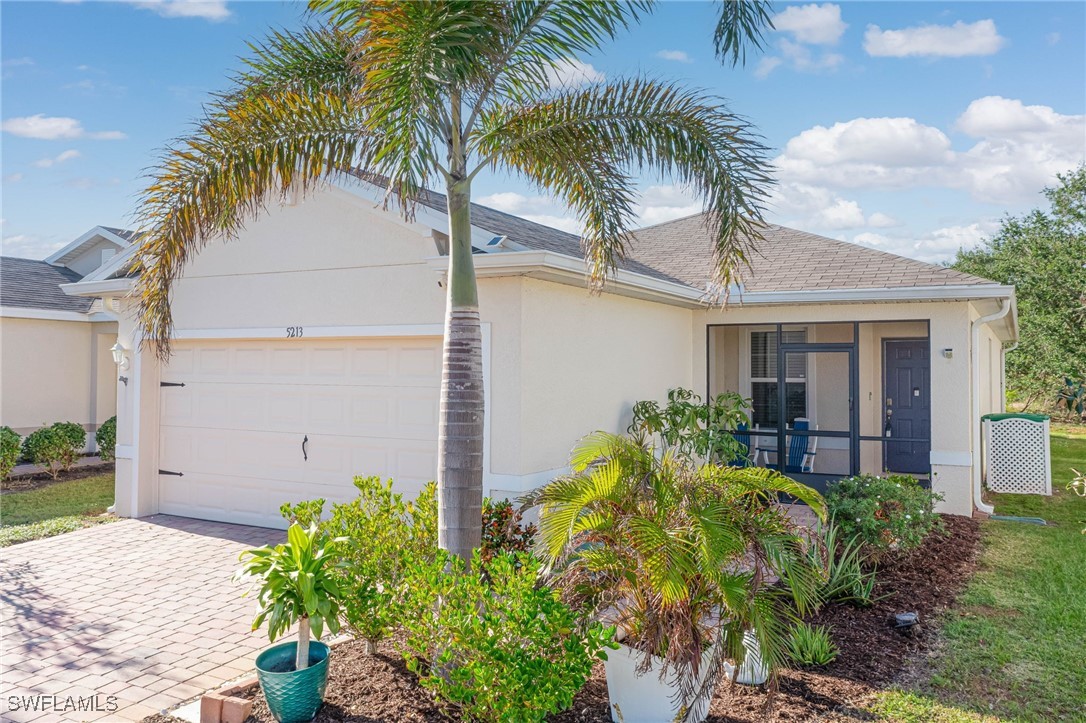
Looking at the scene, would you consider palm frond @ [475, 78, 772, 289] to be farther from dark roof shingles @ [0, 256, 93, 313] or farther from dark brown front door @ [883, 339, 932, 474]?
dark roof shingles @ [0, 256, 93, 313]

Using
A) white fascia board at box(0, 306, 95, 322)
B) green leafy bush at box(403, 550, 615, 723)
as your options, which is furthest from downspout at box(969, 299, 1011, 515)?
white fascia board at box(0, 306, 95, 322)

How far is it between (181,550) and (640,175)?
6.63 m

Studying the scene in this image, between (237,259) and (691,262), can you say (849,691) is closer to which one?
(237,259)

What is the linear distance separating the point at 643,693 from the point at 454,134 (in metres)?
3.86

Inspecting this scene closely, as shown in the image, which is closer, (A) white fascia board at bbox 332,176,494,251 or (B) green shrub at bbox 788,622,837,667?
(B) green shrub at bbox 788,622,837,667

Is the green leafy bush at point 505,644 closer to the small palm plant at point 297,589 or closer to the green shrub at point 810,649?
the small palm plant at point 297,589

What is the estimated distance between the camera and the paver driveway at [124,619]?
4.84 metres

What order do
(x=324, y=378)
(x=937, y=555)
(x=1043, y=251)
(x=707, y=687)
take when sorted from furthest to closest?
(x=1043, y=251), (x=324, y=378), (x=937, y=555), (x=707, y=687)

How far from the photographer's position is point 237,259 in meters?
9.30

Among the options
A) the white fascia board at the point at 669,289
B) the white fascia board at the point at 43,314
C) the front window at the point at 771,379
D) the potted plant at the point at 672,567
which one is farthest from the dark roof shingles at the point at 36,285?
the potted plant at the point at 672,567

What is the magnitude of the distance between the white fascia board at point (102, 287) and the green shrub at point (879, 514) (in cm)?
906

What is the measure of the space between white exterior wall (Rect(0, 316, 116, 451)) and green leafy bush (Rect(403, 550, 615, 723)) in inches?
564

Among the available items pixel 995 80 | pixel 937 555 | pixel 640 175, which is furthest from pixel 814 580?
pixel 995 80

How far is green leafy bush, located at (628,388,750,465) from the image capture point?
9648 millimetres
